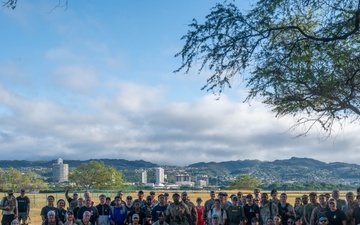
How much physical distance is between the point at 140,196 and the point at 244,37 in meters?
8.37

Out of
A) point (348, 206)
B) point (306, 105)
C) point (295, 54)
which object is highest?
point (295, 54)

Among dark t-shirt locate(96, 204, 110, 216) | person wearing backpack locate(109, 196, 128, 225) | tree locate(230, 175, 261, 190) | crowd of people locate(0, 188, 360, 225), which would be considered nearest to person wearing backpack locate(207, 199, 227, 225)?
crowd of people locate(0, 188, 360, 225)

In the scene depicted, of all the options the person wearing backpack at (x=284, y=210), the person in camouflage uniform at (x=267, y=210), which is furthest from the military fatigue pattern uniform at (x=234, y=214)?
the person wearing backpack at (x=284, y=210)

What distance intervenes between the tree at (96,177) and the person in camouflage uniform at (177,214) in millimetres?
85646

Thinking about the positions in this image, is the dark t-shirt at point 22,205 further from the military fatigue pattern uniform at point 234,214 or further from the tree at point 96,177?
the tree at point 96,177

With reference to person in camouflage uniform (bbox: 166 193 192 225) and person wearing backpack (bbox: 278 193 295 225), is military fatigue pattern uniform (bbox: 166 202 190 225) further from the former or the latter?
person wearing backpack (bbox: 278 193 295 225)

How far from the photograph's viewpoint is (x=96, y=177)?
9869cm

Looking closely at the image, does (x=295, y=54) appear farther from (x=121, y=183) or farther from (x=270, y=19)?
(x=121, y=183)

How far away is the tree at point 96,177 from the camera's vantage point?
98000 mm

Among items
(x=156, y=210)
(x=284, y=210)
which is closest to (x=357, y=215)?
(x=284, y=210)

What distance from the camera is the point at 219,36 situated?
791cm

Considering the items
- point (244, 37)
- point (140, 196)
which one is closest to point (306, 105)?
point (244, 37)

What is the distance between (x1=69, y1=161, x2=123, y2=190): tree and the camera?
9800 centimetres

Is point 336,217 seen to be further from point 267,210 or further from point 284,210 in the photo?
point 267,210
